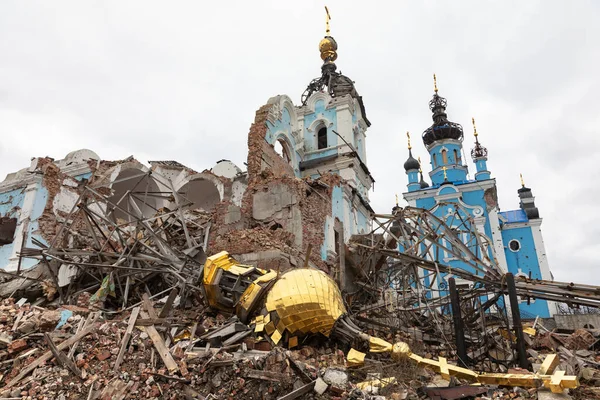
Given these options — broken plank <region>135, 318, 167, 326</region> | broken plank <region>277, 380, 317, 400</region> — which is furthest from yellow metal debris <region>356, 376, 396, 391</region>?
broken plank <region>135, 318, 167, 326</region>

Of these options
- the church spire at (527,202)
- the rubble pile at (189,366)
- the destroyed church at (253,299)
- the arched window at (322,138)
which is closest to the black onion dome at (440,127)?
the church spire at (527,202)

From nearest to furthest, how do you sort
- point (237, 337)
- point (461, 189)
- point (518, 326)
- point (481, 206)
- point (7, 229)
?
1. point (237, 337)
2. point (518, 326)
3. point (7, 229)
4. point (481, 206)
5. point (461, 189)

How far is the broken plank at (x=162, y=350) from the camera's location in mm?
6924

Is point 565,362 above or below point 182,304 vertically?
below

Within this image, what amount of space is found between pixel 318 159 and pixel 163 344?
1968 centimetres

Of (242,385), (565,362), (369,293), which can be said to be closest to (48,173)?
(369,293)

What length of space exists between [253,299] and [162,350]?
6.51 ft

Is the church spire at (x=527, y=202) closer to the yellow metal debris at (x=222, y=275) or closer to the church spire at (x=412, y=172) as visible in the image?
the church spire at (x=412, y=172)

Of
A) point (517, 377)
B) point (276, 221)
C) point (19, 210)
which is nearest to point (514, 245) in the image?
point (276, 221)

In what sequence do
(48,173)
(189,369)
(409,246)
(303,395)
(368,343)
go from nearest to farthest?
(303,395) → (189,369) → (368,343) → (409,246) → (48,173)

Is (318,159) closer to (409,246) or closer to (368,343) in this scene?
(409,246)

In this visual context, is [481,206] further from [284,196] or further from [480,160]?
[284,196]

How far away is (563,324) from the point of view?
17281 mm

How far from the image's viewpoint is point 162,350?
7.38 meters
